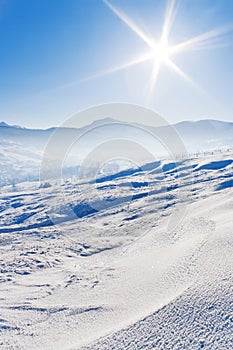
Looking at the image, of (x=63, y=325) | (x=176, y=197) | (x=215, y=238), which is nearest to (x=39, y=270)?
(x=63, y=325)

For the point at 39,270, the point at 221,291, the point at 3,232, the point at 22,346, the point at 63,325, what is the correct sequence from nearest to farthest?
the point at 221,291
the point at 22,346
the point at 63,325
the point at 39,270
the point at 3,232

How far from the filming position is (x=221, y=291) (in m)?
18.3

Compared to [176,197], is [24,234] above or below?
below

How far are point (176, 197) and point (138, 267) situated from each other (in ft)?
188

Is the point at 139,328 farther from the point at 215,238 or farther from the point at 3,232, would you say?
the point at 3,232

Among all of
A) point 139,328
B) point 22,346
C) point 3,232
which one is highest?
point 139,328

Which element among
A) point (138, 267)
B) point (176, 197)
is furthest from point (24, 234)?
point (138, 267)

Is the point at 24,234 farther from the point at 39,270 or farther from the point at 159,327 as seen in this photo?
the point at 159,327

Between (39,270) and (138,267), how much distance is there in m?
25.5

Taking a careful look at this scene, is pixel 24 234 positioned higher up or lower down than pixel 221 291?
lower down

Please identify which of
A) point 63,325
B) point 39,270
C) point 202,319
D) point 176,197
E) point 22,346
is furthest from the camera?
point 176,197

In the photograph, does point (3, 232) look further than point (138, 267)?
Yes

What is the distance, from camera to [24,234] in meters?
86.2

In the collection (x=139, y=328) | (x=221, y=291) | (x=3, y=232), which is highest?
(x=221, y=291)
